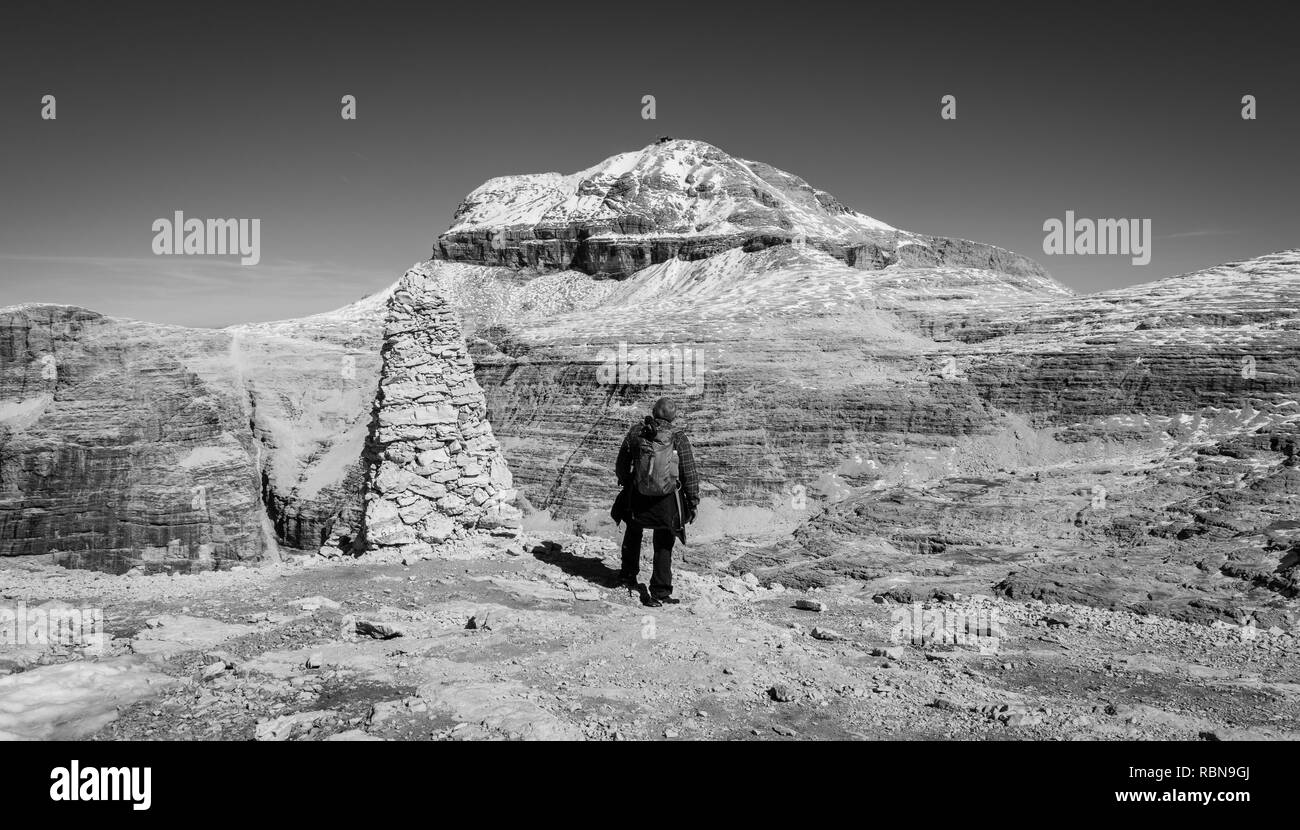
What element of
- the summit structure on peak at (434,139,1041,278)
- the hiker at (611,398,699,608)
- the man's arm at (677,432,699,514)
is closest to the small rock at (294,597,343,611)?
the hiker at (611,398,699,608)

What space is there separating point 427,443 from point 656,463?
11.7 feet

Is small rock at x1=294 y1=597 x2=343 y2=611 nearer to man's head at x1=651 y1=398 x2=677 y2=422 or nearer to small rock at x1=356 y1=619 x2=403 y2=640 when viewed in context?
small rock at x1=356 y1=619 x2=403 y2=640

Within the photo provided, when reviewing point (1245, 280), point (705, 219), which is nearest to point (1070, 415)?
point (1245, 280)

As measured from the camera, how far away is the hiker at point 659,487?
780cm

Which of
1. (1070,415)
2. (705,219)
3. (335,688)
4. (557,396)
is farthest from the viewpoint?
(705,219)

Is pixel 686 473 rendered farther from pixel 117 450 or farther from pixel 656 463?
pixel 117 450

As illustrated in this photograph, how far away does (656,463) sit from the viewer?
7793 mm

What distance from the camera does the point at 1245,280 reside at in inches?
998

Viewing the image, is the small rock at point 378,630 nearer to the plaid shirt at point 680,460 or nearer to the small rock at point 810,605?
the plaid shirt at point 680,460

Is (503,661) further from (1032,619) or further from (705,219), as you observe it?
(705,219)

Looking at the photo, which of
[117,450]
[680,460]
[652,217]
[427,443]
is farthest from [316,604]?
[652,217]

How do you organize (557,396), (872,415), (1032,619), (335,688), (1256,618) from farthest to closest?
1. (557,396)
2. (872,415)
3. (1032,619)
4. (1256,618)
5. (335,688)

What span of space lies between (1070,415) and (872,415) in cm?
573

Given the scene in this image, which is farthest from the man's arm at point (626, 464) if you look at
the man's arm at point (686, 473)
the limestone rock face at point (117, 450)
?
the limestone rock face at point (117, 450)
